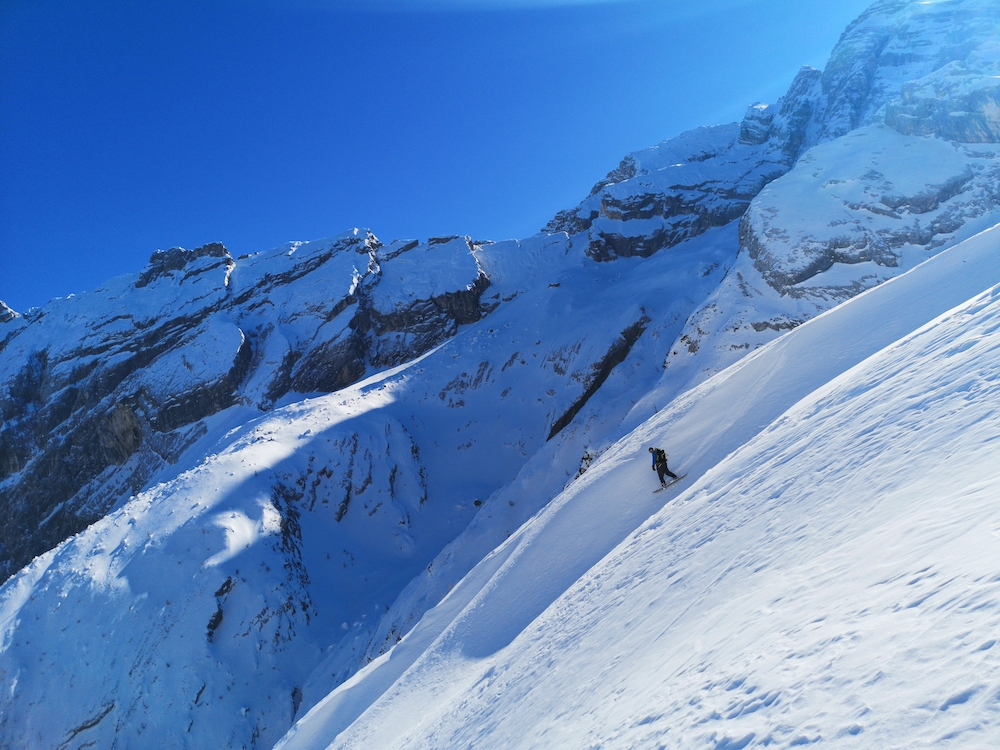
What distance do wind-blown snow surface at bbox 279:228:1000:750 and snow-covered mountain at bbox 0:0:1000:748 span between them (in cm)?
5

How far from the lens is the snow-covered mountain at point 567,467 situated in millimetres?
5336

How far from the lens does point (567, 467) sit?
38.2 metres

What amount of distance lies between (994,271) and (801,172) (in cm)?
3868

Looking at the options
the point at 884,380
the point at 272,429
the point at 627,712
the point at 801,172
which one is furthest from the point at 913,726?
the point at 801,172

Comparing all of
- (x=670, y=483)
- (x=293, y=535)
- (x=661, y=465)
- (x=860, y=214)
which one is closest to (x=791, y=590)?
(x=661, y=465)

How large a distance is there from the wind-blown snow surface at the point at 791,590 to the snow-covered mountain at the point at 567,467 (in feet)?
0.16

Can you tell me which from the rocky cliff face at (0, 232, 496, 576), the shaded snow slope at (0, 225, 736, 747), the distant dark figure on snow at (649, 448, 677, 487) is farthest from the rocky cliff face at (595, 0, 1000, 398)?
the rocky cliff face at (0, 232, 496, 576)

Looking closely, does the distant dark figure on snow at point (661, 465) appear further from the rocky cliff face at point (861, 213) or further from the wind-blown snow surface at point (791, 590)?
the rocky cliff face at point (861, 213)

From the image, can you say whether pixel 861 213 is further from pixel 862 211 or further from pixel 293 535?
pixel 293 535

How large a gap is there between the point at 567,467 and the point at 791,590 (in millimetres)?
32732

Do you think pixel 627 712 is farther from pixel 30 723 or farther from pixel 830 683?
pixel 30 723

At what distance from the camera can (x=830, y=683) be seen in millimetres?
3947

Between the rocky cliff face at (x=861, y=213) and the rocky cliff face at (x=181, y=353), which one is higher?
the rocky cliff face at (x=181, y=353)

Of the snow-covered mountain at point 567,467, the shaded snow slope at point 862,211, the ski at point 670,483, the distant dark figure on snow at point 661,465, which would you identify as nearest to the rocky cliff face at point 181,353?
the snow-covered mountain at point 567,467
